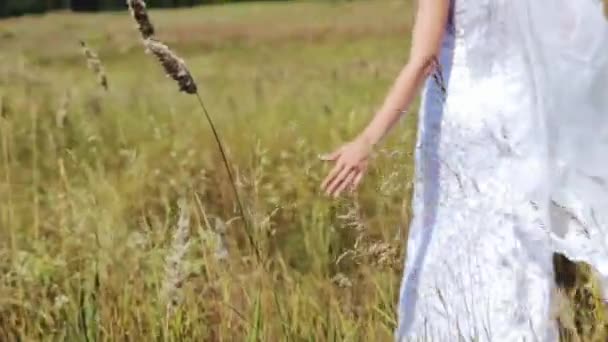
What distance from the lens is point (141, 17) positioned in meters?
1.92

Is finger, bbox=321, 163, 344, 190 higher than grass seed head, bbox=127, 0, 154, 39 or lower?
lower

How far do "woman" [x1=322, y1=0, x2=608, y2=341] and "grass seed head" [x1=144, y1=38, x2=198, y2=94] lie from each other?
0.36 metres

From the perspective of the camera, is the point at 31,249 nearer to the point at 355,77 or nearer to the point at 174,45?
the point at 355,77

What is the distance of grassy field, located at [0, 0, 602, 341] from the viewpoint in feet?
7.85

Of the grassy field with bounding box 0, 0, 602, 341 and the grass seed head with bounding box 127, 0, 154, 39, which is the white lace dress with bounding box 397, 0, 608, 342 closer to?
the grassy field with bounding box 0, 0, 602, 341

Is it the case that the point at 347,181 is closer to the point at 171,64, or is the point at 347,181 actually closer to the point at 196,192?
the point at 171,64

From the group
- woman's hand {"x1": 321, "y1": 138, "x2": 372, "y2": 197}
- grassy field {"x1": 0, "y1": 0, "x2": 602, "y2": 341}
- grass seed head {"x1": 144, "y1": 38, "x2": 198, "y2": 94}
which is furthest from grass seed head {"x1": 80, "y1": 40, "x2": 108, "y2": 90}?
woman's hand {"x1": 321, "y1": 138, "x2": 372, "y2": 197}

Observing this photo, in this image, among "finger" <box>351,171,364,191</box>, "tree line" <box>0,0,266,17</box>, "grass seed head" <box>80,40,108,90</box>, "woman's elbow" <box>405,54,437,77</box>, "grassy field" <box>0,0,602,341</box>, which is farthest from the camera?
"tree line" <box>0,0,266,17</box>

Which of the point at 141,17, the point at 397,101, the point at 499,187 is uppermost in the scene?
the point at 141,17

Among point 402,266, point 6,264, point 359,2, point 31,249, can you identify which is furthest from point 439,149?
point 359,2

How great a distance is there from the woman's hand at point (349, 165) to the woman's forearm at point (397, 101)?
2cm

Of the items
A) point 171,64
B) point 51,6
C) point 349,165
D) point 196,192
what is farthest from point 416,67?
point 51,6

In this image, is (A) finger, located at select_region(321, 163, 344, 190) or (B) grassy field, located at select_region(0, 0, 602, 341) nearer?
(A) finger, located at select_region(321, 163, 344, 190)

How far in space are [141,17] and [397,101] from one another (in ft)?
1.42
